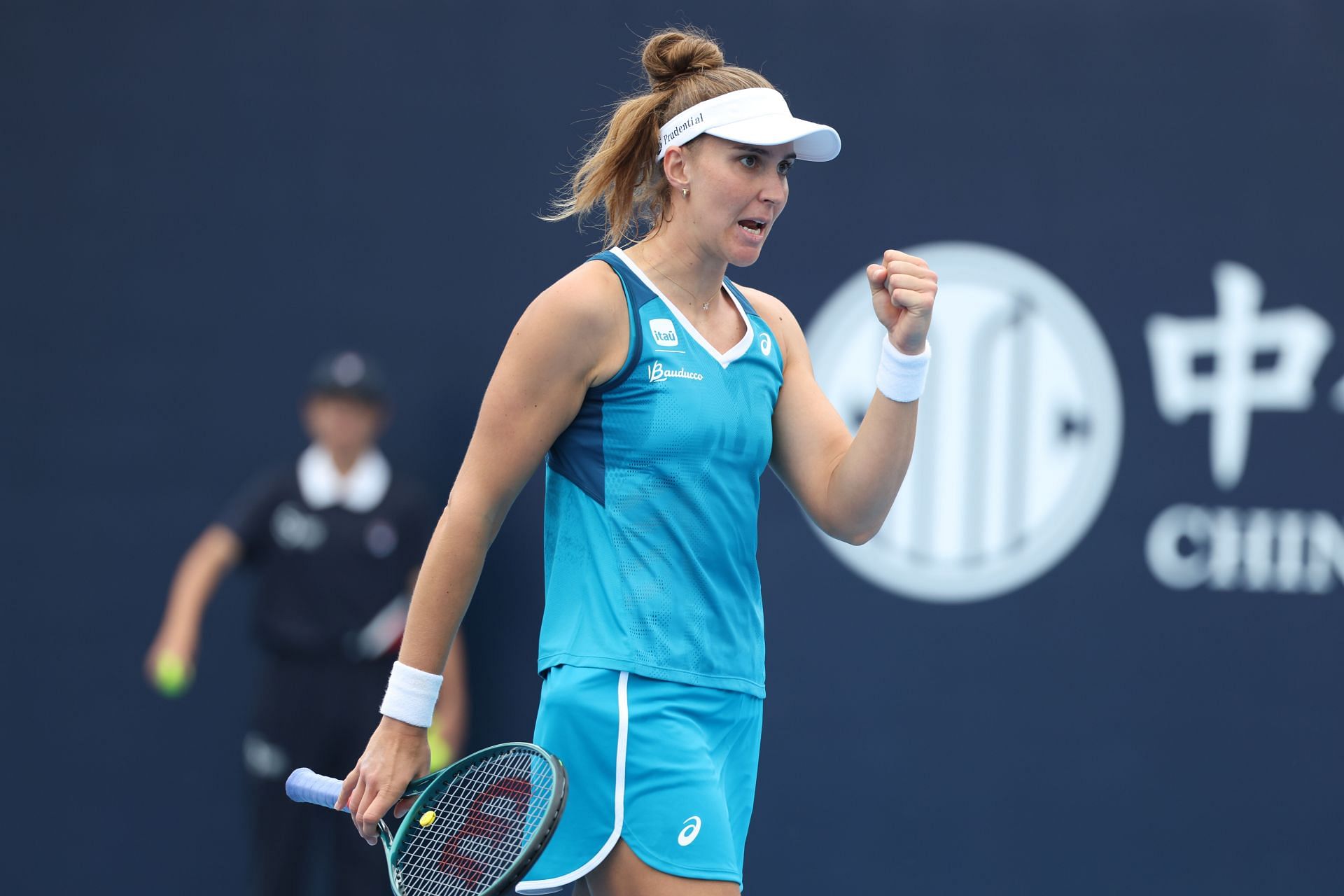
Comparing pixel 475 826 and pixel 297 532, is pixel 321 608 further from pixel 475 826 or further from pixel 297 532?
pixel 475 826

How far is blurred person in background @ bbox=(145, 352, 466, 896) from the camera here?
4348 mm

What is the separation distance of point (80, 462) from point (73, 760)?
2.99ft

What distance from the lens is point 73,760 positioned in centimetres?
455

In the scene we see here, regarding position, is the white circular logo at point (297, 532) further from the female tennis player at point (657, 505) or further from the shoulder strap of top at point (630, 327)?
the shoulder strap of top at point (630, 327)

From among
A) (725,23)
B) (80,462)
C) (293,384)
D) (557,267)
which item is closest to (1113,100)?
(725,23)

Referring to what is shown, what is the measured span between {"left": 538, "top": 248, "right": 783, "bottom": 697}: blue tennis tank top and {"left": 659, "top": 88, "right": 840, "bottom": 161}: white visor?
0.23m

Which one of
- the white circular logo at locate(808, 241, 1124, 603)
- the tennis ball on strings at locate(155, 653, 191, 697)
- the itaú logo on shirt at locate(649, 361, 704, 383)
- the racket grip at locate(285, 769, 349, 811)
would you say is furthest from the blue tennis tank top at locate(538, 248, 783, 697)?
the tennis ball on strings at locate(155, 653, 191, 697)

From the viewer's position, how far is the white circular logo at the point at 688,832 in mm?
2031

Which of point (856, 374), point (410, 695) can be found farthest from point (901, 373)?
point (856, 374)

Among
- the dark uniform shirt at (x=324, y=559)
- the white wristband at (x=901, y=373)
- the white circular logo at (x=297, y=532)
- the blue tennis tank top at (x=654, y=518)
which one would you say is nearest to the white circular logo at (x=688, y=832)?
the blue tennis tank top at (x=654, y=518)

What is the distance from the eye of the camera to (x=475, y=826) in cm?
207

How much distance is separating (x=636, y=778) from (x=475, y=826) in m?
0.23

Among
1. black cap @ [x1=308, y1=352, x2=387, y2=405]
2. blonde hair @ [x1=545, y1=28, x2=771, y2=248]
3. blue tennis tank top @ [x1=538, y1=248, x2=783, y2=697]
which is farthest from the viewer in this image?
black cap @ [x1=308, y1=352, x2=387, y2=405]

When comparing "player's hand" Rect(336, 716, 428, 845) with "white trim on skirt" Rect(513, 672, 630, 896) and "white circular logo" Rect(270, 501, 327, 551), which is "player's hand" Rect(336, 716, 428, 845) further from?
"white circular logo" Rect(270, 501, 327, 551)
